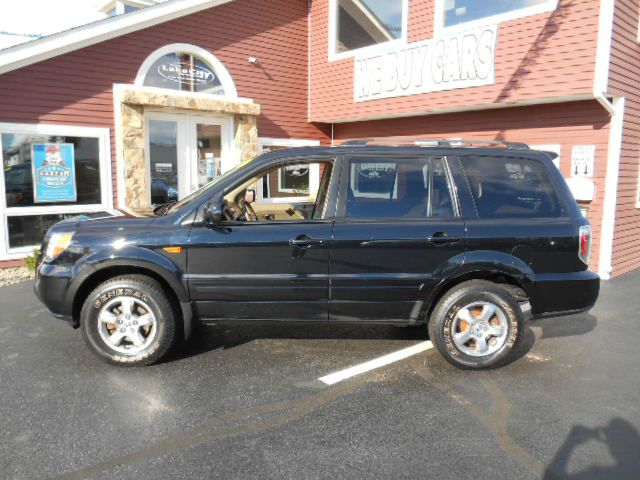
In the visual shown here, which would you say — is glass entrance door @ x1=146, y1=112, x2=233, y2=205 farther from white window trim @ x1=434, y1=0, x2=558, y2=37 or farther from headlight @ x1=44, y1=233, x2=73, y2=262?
headlight @ x1=44, y1=233, x2=73, y2=262

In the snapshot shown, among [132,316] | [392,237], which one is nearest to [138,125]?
[132,316]

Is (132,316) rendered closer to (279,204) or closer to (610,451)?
(279,204)

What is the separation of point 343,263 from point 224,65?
7.35 metres

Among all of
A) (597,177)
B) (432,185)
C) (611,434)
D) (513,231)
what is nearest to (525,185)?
(513,231)

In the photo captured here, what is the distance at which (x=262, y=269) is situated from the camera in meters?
3.95

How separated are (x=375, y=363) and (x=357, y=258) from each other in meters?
0.95

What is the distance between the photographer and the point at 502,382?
388 cm

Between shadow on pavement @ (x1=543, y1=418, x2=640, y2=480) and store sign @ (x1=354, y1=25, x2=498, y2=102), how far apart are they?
625 centimetres

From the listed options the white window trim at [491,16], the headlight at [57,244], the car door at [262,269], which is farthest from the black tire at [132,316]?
the white window trim at [491,16]

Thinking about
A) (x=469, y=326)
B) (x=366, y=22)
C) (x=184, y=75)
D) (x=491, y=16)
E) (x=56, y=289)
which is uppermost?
(x=366, y=22)

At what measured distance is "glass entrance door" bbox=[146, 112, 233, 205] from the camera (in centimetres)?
930

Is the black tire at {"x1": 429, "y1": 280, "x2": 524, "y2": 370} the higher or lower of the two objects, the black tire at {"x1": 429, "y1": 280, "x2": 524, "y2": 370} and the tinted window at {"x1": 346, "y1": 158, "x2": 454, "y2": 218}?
the lower

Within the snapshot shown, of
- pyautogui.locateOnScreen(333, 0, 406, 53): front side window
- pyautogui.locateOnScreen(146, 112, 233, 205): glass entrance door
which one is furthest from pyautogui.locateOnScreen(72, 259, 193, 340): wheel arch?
pyautogui.locateOnScreen(333, 0, 406, 53): front side window

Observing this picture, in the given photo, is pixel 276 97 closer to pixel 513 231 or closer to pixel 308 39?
pixel 308 39
